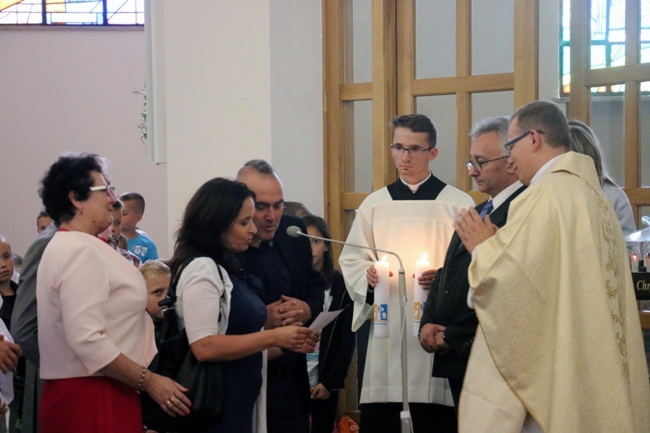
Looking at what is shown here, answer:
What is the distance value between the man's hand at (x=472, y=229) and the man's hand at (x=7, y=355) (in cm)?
158

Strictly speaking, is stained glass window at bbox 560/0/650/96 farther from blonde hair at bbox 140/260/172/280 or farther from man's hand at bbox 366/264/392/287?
blonde hair at bbox 140/260/172/280

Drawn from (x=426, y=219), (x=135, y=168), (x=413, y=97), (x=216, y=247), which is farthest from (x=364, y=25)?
(x=135, y=168)

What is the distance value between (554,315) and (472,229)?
16.9 inches

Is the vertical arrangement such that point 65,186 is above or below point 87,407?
above

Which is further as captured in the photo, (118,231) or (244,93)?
(244,93)

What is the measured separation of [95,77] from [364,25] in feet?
21.9

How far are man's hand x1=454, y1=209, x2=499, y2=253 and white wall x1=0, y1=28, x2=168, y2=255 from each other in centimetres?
831

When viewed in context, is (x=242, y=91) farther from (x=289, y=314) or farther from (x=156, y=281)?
(x=289, y=314)

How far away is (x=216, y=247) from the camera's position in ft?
10.8

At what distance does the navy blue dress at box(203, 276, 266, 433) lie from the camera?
325 centimetres

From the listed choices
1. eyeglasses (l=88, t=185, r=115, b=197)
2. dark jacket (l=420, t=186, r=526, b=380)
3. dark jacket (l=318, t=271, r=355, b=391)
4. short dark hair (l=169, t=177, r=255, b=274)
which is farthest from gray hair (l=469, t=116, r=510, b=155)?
eyeglasses (l=88, t=185, r=115, b=197)

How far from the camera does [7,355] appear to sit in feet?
10.8

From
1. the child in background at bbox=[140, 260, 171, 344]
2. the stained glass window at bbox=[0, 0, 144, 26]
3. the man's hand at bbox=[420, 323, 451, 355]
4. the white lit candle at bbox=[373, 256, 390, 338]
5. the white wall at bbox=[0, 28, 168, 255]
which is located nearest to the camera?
the man's hand at bbox=[420, 323, 451, 355]

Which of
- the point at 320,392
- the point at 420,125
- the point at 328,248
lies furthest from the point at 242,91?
the point at 320,392
